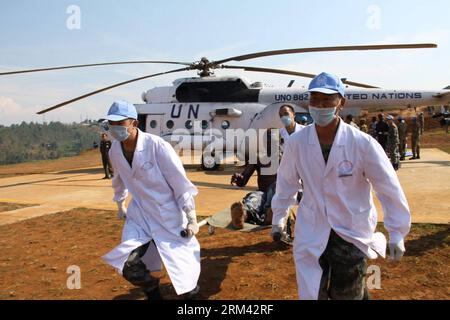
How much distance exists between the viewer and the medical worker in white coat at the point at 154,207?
351cm

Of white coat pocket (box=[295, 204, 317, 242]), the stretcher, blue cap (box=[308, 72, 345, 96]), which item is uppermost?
blue cap (box=[308, 72, 345, 96])

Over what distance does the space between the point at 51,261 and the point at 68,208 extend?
369cm

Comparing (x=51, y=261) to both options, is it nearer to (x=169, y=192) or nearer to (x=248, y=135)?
(x=169, y=192)

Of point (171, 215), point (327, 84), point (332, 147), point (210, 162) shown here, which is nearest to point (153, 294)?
point (171, 215)

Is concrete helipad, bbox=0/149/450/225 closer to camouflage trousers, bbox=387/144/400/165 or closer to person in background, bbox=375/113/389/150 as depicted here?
camouflage trousers, bbox=387/144/400/165

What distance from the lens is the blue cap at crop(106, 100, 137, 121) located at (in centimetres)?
359

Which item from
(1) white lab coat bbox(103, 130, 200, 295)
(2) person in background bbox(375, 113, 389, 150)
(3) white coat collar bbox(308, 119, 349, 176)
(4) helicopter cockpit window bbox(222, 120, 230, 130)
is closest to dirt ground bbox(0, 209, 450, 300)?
(1) white lab coat bbox(103, 130, 200, 295)

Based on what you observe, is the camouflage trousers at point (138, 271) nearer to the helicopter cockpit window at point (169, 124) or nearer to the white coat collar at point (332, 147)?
the white coat collar at point (332, 147)

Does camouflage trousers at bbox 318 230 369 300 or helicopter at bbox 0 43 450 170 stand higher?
helicopter at bbox 0 43 450 170

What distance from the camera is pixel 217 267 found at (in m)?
4.89

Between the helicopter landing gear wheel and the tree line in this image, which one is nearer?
the helicopter landing gear wheel

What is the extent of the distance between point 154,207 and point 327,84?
75.4 inches

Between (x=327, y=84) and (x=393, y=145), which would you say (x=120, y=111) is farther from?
(x=393, y=145)

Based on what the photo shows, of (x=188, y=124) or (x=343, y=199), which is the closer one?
(x=343, y=199)
